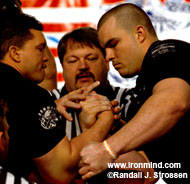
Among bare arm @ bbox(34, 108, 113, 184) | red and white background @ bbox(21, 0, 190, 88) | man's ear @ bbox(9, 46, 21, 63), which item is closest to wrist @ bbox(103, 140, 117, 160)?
bare arm @ bbox(34, 108, 113, 184)

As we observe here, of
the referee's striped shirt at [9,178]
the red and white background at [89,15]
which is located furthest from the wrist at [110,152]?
the red and white background at [89,15]

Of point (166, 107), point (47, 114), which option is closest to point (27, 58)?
point (47, 114)

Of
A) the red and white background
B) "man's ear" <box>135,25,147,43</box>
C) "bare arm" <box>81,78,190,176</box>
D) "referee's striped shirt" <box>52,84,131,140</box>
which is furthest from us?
the red and white background

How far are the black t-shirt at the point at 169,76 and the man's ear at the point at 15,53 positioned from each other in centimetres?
51

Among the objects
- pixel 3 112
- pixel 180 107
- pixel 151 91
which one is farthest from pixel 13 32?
pixel 180 107

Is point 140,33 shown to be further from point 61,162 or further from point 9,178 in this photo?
point 9,178

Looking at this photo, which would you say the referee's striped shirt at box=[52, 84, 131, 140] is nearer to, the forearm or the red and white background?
the forearm

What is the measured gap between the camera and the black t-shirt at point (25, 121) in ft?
4.29

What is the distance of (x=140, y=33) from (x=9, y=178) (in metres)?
0.83

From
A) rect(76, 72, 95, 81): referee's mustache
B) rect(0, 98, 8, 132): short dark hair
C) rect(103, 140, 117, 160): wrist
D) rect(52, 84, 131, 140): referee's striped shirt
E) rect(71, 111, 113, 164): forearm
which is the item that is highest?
rect(0, 98, 8, 132): short dark hair

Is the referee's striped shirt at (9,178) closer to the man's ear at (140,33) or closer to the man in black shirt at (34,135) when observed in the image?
the man in black shirt at (34,135)

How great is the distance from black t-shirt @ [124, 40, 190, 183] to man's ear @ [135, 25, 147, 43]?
0.65ft

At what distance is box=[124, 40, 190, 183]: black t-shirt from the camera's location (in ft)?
4.17

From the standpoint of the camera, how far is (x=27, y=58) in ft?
4.95
